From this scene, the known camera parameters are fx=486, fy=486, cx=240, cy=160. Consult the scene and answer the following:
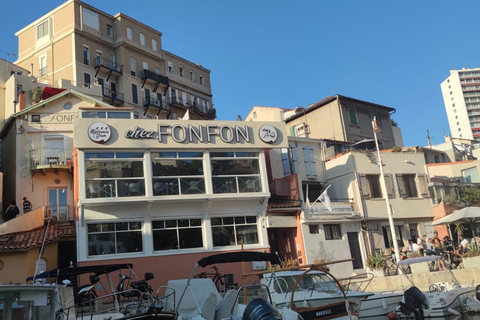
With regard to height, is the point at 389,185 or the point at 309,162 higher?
the point at 309,162

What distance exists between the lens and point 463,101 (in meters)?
156

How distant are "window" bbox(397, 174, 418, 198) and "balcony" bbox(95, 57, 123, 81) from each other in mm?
27575

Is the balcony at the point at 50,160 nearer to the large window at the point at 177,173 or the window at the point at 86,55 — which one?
the large window at the point at 177,173

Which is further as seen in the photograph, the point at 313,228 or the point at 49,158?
the point at 49,158

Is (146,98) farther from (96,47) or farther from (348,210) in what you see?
(348,210)

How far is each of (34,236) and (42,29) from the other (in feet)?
95.0

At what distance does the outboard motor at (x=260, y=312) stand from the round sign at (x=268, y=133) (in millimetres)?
16842

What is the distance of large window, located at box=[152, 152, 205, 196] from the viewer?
2558 centimetres

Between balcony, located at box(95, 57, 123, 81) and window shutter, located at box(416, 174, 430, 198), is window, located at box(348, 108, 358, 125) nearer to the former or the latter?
window shutter, located at box(416, 174, 430, 198)

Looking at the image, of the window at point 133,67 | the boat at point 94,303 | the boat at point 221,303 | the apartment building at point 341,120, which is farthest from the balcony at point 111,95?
the boat at point 221,303

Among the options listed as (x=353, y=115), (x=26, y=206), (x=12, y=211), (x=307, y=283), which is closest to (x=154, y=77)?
(x=353, y=115)

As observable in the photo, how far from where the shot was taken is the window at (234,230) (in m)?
26.5

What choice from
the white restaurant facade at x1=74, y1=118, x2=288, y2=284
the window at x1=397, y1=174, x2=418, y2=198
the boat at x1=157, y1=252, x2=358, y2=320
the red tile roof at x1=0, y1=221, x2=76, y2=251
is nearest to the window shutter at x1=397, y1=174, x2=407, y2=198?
the window at x1=397, y1=174, x2=418, y2=198

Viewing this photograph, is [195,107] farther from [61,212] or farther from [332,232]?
[332,232]
